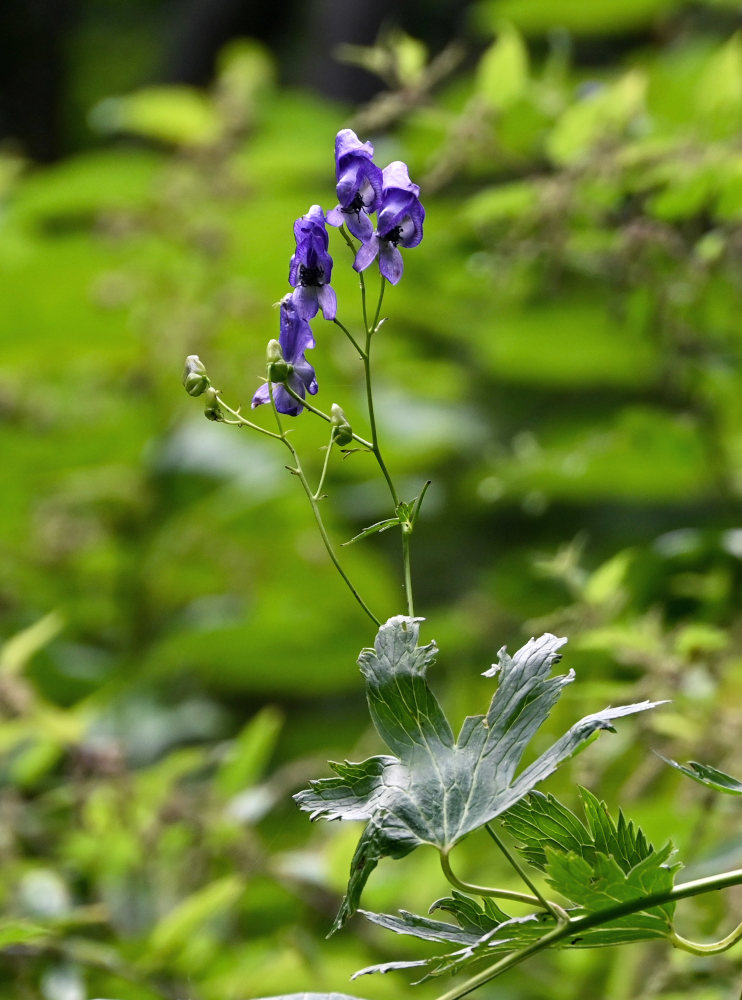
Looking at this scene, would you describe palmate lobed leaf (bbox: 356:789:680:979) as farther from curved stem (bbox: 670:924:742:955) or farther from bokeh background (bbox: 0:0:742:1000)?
bokeh background (bbox: 0:0:742:1000)

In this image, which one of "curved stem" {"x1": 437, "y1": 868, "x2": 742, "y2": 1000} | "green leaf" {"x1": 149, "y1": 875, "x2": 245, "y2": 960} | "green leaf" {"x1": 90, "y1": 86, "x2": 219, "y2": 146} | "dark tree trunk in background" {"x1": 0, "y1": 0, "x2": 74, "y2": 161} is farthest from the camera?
"dark tree trunk in background" {"x1": 0, "y1": 0, "x2": 74, "y2": 161}

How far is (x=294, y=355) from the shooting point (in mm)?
467

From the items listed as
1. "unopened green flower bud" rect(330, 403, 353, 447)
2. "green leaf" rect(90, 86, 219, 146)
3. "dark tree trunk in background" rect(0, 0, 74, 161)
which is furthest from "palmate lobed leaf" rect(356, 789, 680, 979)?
"dark tree trunk in background" rect(0, 0, 74, 161)

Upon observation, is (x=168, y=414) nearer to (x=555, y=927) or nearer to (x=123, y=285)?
(x=123, y=285)

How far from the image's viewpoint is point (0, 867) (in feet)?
2.86

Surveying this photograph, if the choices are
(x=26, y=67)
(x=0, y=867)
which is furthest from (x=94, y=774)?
(x=26, y=67)

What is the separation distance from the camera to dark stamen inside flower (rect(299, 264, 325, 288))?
46cm

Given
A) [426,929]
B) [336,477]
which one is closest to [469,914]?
[426,929]

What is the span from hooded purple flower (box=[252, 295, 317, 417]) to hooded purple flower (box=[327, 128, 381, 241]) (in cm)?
4

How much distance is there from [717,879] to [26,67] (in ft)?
8.62

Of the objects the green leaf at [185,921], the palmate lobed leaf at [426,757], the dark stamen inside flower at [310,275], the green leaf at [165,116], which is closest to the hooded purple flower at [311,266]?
the dark stamen inside flower at [310,275]

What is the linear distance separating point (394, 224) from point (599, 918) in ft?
0.91

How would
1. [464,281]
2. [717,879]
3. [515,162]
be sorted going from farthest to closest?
[464,281] < [515,162] < [717,879]

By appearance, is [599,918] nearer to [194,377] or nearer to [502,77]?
[194,377]
